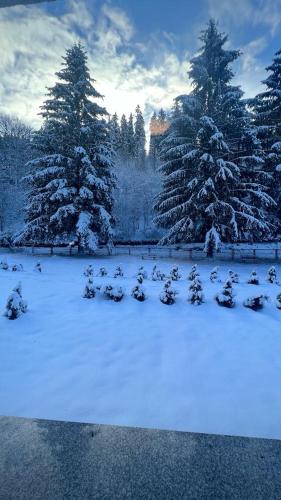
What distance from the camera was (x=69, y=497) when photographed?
73.9 inches

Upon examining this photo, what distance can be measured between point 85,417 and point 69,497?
1286 millimetres

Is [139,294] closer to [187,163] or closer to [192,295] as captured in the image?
[192,295]

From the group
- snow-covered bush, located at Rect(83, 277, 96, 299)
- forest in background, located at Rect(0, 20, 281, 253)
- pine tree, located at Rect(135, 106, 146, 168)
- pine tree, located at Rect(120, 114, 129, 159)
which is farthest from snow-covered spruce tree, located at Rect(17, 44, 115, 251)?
pine tree, located at Rect(135, 106, 146, 168)

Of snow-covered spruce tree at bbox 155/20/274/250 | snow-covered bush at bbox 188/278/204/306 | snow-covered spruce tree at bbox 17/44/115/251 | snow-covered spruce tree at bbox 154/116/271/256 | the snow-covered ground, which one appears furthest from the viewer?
snow-covered spruce tree at bbox 17/44/115/251

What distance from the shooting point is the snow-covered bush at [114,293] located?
7406mm

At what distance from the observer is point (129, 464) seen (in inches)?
86.7

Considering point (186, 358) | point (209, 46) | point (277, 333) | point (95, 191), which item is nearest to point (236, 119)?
point (209, 46)

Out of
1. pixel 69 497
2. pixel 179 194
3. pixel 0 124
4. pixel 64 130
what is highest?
pixel 0 124

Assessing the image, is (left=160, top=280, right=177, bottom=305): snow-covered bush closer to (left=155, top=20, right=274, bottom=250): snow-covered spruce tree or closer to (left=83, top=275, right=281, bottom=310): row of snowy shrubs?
(left=83, top=275, right=281, bottom=310): row of snowy shrubs

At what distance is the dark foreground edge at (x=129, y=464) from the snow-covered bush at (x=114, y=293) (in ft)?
15.2

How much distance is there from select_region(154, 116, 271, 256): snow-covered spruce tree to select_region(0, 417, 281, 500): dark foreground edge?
48.1 ft

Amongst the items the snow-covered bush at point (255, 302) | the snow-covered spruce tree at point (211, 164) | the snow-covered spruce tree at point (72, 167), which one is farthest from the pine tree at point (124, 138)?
the snow-covered bush at point (255, 302)

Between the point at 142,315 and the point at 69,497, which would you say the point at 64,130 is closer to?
the point at 142,315

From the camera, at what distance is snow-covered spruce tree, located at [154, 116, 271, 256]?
1694 centimetres
